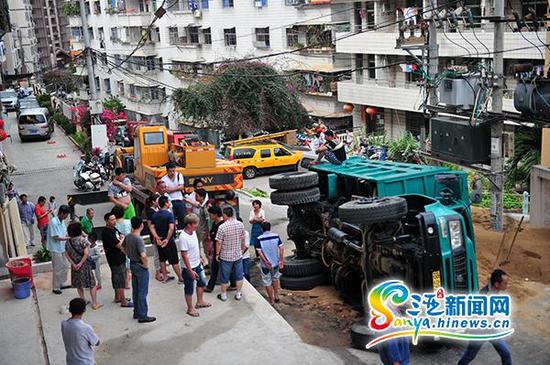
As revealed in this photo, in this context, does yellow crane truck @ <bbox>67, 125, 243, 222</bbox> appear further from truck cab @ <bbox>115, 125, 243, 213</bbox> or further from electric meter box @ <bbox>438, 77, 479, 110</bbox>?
electric meter box @ <bbox>438, 77, 479, 110</bbox>

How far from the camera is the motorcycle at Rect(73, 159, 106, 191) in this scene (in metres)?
25.0

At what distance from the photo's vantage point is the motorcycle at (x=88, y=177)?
25.0m

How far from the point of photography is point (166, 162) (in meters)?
19.6

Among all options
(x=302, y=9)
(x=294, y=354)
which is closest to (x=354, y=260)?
(x=294, y=354)

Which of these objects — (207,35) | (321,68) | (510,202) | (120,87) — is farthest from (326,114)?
(120,87)

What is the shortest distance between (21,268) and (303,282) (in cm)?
509

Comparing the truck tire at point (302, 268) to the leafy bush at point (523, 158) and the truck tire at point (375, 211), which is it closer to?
the truck tire at point (375, 211)

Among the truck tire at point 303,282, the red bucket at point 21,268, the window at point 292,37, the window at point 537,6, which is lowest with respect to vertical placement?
the truck tire at point 303,282

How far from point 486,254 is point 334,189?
12.8ft

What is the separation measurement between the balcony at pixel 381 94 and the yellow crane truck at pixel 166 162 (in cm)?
1807

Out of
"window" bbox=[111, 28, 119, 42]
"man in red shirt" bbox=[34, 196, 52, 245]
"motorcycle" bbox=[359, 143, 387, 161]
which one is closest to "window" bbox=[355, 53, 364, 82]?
"motorcycle" bbox=[359, 143, 387, 161]

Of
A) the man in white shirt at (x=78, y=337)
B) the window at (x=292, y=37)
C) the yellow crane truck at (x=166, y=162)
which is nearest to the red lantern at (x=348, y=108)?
the window at (x=292, y=37)

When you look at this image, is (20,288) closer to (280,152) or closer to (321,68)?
(280,152)

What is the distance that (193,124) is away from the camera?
38.4 metres
